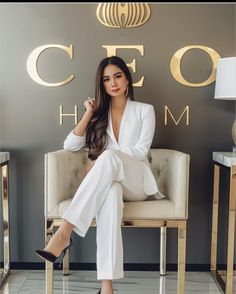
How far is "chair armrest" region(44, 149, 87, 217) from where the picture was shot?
7.16 feet

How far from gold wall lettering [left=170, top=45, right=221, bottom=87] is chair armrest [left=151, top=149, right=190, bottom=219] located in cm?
49

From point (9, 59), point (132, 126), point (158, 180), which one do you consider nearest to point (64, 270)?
point (158, 180)

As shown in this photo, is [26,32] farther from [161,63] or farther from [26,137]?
[161,63]

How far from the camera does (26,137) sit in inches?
106

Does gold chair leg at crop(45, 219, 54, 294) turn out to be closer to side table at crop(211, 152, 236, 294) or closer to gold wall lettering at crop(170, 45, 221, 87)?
side table at crop(211, 152, 236, 294)

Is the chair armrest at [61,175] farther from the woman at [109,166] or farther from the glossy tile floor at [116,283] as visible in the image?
the glossy tile floor at [116,283]

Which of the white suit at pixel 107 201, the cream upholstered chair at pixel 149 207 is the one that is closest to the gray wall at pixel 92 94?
the cream upholstered chair at pixel 149 207

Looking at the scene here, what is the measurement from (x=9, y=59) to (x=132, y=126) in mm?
945

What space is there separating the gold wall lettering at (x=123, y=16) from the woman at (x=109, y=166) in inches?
12.7

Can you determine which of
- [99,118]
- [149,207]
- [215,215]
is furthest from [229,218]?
[99,118]

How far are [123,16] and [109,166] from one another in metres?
1.09

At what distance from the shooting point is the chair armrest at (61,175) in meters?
2.18

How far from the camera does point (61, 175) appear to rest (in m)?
2.29

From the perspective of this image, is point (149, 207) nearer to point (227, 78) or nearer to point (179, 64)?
point (227, 78)
